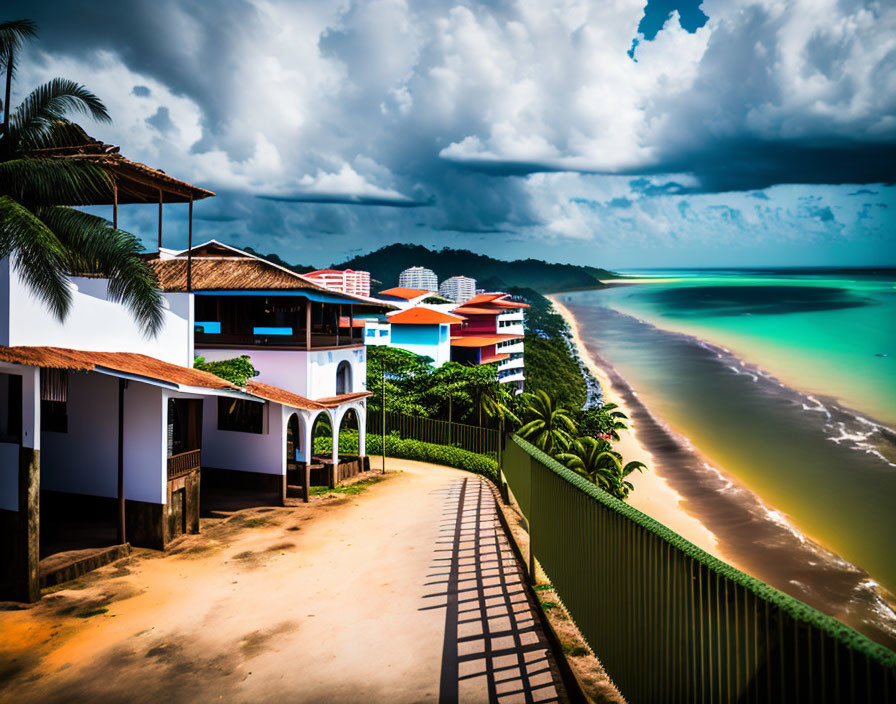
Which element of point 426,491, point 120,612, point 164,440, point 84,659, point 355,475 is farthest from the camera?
point 355,475

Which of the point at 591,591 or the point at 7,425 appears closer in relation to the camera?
the point at 591,591

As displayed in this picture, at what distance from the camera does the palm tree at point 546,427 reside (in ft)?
78.0

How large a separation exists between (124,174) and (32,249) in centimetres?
377

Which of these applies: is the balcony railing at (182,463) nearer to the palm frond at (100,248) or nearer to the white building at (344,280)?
the palm frond at (100,248)

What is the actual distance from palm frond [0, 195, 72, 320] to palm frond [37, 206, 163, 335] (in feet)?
3.79

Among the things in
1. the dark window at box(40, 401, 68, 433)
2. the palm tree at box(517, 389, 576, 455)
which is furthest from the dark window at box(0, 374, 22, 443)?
the palm tree at box(517, 389, 576, 455)

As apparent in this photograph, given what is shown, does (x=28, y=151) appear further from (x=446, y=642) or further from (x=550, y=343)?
(x=550, y=343)

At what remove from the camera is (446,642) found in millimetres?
8633

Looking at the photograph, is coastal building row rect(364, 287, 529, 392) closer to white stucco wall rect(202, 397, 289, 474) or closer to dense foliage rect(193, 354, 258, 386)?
dense foliage rect(193, 354, 258, 386)

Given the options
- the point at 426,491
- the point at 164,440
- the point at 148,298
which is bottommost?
the point at 426,491

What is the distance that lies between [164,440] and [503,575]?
754cm

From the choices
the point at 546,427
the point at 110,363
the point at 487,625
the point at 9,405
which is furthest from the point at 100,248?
the point at 546,427

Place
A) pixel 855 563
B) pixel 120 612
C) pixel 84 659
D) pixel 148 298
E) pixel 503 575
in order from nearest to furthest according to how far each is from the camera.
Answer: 1. pixel 84 659
2. pixel 120 612
3. pixel 503 575
4. pixel 148 298
5. pixel 855 563

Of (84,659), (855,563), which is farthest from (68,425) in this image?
(855,563)
